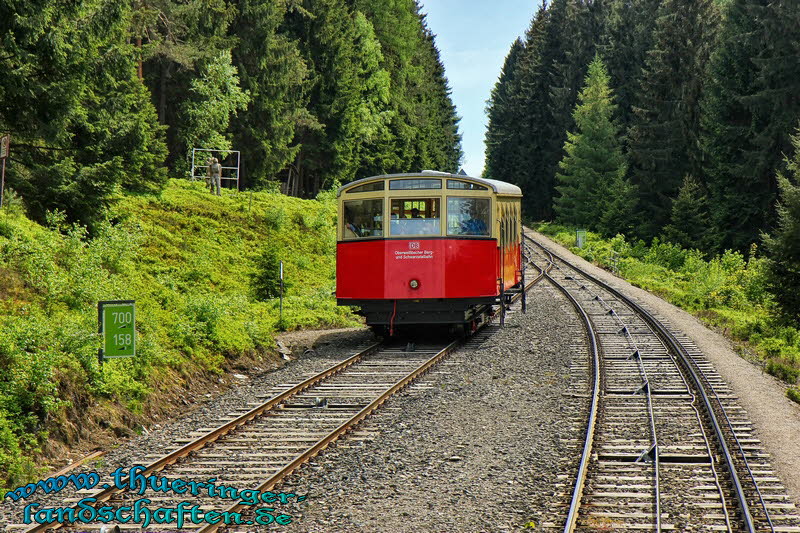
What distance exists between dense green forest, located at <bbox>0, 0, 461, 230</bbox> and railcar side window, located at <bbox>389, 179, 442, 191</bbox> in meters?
5.58

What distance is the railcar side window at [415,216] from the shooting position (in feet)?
55.7

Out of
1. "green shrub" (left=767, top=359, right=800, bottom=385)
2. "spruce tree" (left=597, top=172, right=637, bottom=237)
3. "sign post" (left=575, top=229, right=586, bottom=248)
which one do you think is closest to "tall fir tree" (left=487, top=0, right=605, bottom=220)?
"spruce tree" (left=597, top=172, right=637, bottom=237)

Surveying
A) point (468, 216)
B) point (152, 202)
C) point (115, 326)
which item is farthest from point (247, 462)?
point (152, 202)

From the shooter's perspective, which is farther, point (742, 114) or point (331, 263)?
point (742, 114)

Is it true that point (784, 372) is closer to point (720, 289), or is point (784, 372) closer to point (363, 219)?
point (363, 219)

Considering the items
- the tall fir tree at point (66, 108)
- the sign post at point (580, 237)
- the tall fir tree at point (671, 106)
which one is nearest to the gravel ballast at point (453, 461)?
the tall fir tree at point (66, 108)

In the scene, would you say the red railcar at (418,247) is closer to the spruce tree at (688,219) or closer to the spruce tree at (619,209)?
the spruce tree at (688,219)

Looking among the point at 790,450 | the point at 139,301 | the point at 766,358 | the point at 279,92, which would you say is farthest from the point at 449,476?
the point at 279,92

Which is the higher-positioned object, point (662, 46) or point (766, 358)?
point (662, 46)

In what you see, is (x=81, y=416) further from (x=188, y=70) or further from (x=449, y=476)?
(x=188, y=70)

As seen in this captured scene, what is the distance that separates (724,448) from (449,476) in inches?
133

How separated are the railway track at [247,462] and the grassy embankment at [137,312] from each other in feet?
4.63

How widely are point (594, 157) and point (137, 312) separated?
50.3 meters

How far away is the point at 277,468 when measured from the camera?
858 cm
